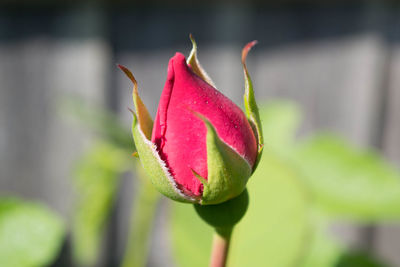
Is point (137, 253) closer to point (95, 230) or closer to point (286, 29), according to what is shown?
→ point (95, 230)

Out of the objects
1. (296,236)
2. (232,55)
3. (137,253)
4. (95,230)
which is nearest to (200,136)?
(296,236)

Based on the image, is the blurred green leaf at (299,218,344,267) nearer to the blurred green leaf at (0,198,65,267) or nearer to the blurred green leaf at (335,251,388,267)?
the blurred green leaf at (335,251,388,267)

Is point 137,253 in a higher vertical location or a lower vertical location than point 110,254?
higher

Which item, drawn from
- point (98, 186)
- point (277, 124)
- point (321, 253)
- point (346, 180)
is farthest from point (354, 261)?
point (98, 186)

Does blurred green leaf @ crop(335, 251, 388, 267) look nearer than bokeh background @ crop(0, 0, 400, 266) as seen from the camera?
Yes

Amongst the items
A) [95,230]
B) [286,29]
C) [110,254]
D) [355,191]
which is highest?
[286,29]

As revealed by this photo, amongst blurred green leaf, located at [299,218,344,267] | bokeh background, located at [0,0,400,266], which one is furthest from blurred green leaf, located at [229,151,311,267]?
bokeh background, located at [0,0,400,266]

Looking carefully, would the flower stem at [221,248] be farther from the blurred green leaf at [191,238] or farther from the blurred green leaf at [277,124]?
the blurred green leaf at [277,124]

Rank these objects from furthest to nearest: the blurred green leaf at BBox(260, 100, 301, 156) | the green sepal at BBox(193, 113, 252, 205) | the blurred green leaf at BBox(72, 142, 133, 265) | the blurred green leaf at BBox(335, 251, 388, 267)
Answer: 1. the blurred green leaf at BBox(72, 142, 133, 265)
2. the blurred green leaf at BBox(260, 100, 301, 156)
3. the blurred green leaf at BBox(335, 251, 388, 267)
4. the green sepal at BBox(193, 113, 252, 205)
